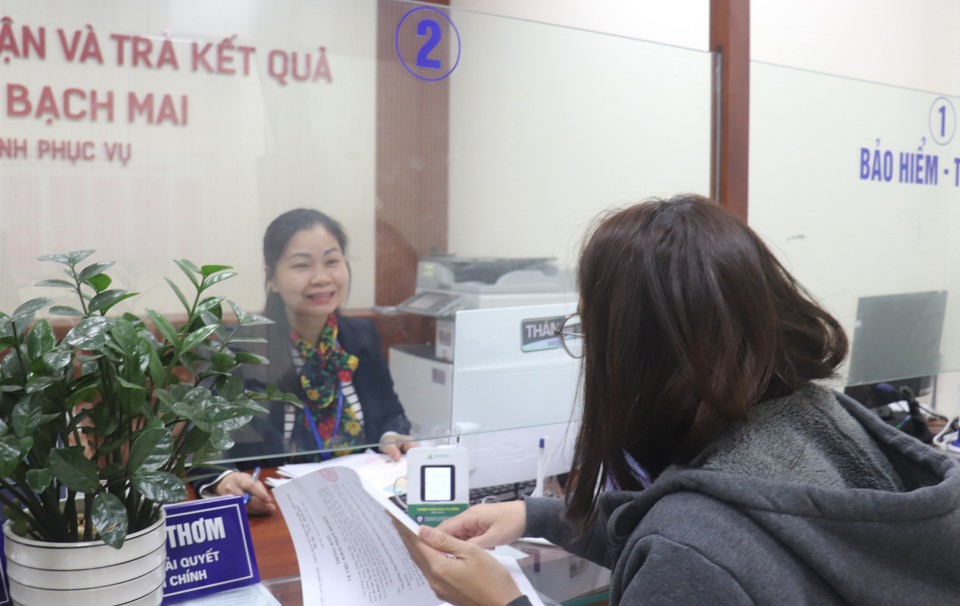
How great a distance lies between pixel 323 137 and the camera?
162 centimetres

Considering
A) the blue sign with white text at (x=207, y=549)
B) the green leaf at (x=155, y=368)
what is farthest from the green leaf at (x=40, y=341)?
the blue sign with white text at (x=207, y=549)

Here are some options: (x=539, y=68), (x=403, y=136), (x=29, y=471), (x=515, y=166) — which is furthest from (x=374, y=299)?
(x=29, y=471)

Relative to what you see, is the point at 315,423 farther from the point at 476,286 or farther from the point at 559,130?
the point at 559,130

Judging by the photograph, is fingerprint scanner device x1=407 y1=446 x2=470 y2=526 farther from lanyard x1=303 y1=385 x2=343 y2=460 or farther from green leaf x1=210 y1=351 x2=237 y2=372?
green leaf x1=210 y1=351 x2=237 y2=372

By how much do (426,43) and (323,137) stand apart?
283 millimetres

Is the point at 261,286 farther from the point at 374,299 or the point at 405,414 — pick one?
the point at 405,414

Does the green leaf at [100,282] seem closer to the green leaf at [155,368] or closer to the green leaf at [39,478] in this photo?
the green leaf at [155,368]

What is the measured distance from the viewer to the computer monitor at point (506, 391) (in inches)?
67.0

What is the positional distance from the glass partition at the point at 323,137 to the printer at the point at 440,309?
10 mm

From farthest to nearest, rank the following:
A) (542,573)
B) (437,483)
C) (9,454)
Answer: (437,483) < (542,573) < (9,454)

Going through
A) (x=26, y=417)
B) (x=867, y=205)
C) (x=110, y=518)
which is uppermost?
(x=867, y=205)

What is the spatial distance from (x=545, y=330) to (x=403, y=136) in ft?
1.65

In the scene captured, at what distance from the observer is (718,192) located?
2125 mm

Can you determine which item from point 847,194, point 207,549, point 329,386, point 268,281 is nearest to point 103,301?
point 207,549
